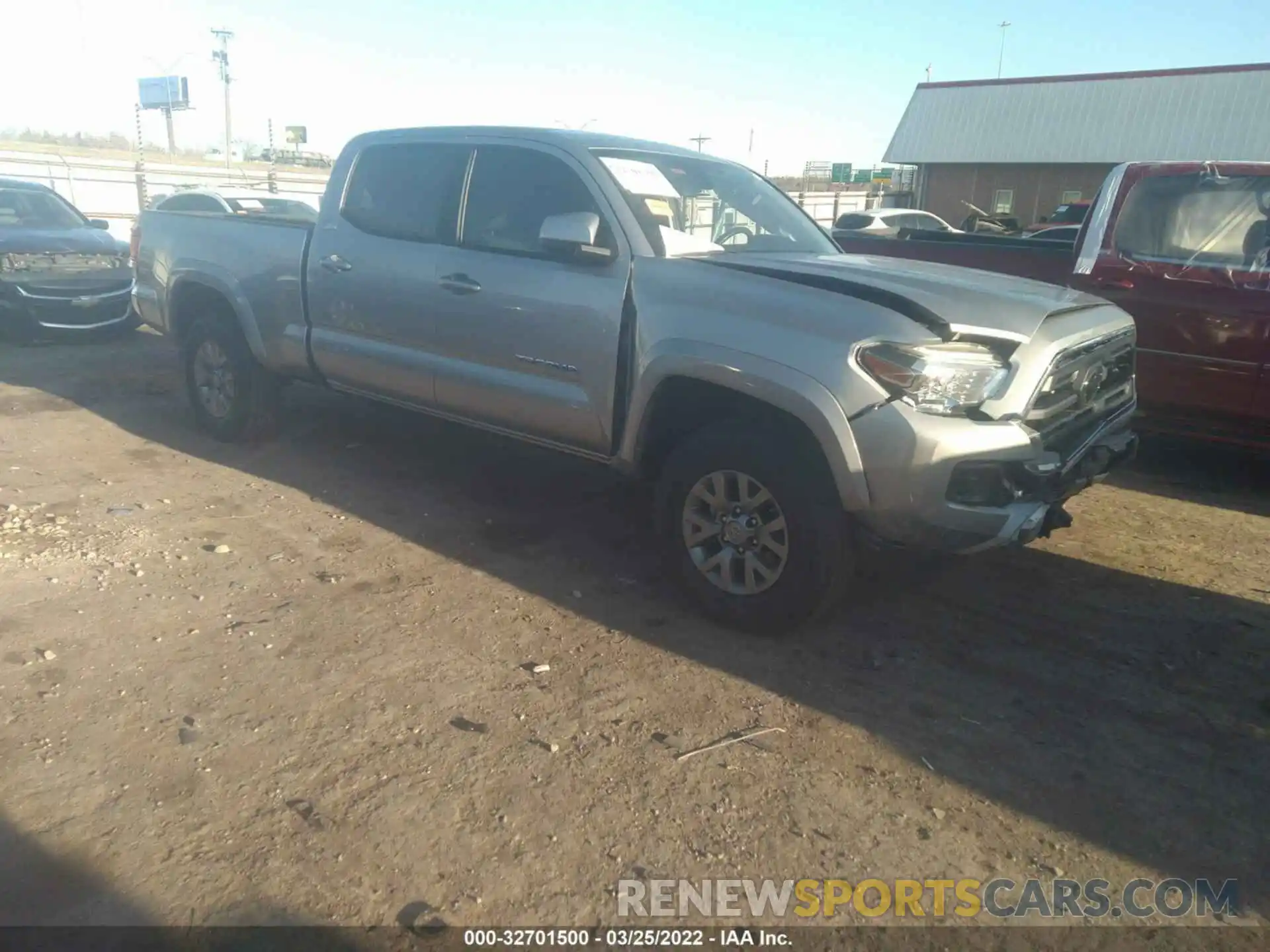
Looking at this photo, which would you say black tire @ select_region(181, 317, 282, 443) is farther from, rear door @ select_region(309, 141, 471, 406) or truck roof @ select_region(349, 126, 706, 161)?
truck roof @ select_region(349, 126, 706, 161)

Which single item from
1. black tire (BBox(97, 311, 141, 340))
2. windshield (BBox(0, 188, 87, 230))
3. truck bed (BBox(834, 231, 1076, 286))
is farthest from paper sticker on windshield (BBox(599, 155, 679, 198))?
windshield (BBox(0, 188, 87, 230))

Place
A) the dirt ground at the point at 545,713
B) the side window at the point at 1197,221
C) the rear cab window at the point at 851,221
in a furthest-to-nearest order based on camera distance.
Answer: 1. the rear cab window at the point at 851,221
2. the side window at the point at 1197,221
3. the dirt ground at the point at 545,713

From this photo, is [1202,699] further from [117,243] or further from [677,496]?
[117,243]

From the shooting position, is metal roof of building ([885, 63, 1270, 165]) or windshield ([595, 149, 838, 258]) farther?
metal roof of building ([885, 63, 1270, 165])

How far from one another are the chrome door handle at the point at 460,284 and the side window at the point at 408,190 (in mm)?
242

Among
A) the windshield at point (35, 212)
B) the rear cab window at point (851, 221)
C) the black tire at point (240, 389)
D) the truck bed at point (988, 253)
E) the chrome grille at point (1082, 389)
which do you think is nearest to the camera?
the chrome grille at point (1082, 389)

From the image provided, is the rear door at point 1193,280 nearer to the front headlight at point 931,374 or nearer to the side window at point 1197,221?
the side window at point 1197,221

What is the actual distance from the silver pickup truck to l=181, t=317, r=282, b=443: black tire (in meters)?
0.42

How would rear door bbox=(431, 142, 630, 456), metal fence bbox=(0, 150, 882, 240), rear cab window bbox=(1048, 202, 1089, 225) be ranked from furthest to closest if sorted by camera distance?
metal fence bbox=(0, 150, 882, 240), rear cab window bbox=(1048, 202, 1089, 225), rear door bbox=(431, 142, 630, 456)

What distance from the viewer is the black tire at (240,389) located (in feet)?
20.1

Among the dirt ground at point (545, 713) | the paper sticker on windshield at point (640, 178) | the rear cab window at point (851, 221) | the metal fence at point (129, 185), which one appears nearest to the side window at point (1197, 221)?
the dirt ground at point (545, 713)

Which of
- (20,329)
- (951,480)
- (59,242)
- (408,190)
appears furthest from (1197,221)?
(20,329)

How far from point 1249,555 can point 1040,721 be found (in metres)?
2.35

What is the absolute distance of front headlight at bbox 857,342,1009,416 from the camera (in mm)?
3305
